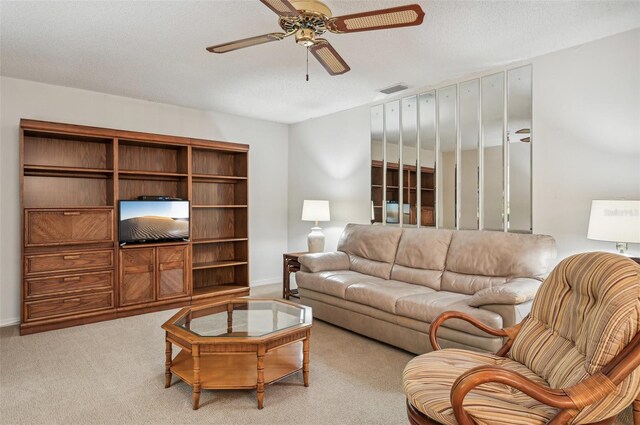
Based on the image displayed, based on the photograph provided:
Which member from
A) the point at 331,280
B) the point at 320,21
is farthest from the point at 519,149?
the point at 320,21

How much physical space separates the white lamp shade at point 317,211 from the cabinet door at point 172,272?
1589mm

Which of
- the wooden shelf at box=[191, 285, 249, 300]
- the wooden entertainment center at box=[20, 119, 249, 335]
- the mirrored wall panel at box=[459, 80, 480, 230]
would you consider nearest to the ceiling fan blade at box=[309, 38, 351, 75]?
the mirrored wall panel at box=[459, 80, 480, 230]

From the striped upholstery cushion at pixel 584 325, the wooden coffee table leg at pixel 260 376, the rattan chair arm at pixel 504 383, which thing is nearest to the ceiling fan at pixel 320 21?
the striped upholstery cushion at pixel 584 325

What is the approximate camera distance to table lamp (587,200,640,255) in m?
2.53

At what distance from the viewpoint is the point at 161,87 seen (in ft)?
14.1

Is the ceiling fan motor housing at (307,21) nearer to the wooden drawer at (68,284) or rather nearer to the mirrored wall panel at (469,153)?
the mirrored wall panel at (469,153)

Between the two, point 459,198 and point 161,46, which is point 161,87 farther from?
point 459,198

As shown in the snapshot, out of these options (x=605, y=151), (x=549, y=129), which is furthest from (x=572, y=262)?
(x=549, y=129)

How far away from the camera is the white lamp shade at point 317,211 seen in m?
5.19

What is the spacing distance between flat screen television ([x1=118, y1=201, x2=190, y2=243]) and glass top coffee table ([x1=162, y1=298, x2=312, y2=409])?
1.78 m

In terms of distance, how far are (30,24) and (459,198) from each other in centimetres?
393

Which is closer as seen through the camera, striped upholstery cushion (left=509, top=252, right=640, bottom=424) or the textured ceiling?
striped upholstery cushion (left=509, top=252, right=640, bottom=424)

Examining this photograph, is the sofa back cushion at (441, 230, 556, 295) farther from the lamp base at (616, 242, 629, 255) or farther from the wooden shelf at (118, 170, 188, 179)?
the wooden shelf at (118, 170, 188, 179)

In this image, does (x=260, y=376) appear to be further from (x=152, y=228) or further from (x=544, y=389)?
(x=152, y=228)
